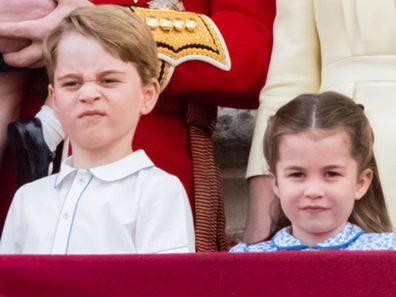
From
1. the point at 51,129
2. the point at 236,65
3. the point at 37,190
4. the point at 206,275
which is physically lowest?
the point at 206,275

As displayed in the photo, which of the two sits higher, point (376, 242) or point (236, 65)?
point (236, 65)

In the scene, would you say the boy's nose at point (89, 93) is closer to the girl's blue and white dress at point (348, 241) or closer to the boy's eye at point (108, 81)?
the boy's eye at point (108, 81)

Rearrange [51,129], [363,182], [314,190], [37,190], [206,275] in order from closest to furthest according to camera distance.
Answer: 1. [206,275]
2. [314,190]
3. [363,182]
4. [37,190]
5. [51,129]

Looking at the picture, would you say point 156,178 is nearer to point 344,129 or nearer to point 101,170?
point 101,170

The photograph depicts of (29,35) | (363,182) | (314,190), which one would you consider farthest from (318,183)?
(29,35)

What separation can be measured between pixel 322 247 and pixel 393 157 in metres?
0.36

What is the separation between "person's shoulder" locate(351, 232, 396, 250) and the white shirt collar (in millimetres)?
425

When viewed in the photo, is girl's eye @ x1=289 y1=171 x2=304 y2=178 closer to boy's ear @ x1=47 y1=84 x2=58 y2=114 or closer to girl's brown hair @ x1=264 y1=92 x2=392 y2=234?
girl's brown hair @ x1=264 y1=92 x2=392 y2=234

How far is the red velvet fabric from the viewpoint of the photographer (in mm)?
2057

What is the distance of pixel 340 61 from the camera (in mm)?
2898

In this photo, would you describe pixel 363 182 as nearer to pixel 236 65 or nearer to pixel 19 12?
pixel 236 65

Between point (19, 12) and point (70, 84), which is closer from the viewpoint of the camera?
point (70, 84)

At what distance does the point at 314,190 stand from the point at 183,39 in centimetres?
58

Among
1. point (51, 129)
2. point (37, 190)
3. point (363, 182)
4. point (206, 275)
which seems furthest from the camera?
point (51, 129)
